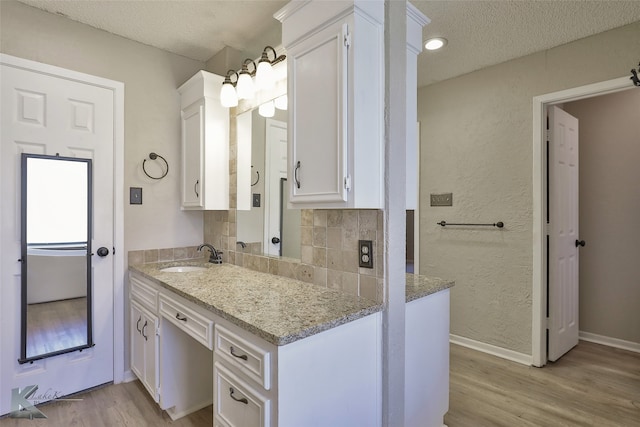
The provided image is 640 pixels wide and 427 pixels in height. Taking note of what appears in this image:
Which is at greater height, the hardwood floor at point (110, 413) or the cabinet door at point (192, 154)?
the cabinet door at point (192, 154)

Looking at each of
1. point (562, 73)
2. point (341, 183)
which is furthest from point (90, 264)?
point (562, 73)

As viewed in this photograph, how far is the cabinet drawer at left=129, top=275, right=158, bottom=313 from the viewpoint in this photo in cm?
209

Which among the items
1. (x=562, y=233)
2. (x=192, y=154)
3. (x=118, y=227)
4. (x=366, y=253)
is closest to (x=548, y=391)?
(x=562, y=233)

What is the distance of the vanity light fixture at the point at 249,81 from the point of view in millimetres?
2008

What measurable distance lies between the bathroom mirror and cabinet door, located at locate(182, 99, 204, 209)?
64 centimetres

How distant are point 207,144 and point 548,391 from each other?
2932mm

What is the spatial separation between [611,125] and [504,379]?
254 cm

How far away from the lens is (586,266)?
3285mm

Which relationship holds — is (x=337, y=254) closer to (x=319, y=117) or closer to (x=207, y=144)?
(x=319, y=117)

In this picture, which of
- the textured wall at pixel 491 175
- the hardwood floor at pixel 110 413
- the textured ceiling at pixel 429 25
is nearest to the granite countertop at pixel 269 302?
the hardwood floor at pixel 110 413

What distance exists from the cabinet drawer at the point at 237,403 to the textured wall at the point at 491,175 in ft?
7.88

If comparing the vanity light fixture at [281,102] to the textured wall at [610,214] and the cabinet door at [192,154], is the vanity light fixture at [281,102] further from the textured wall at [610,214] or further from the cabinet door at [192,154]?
the textured wall at [610,214]

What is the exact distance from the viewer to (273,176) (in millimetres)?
2227

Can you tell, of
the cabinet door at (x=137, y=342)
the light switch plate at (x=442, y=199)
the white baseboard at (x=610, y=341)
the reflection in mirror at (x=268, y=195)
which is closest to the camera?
the reflection in mirror at (x=268, y=195)
